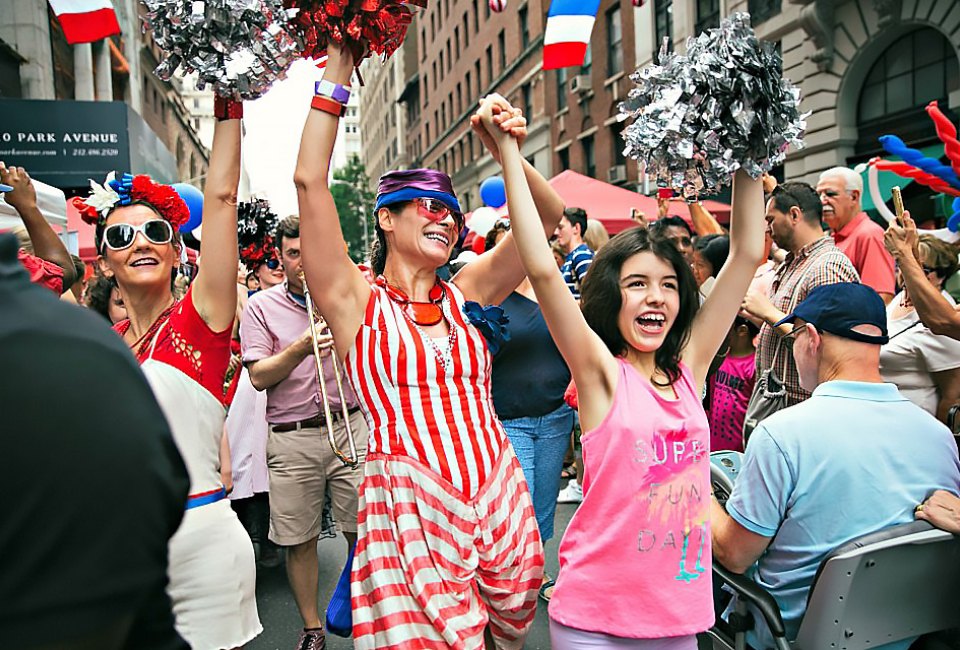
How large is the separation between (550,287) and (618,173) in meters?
19.4

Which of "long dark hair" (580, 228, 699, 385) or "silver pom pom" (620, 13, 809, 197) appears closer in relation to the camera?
"silver pom pom" (620, 13, 809, 197)

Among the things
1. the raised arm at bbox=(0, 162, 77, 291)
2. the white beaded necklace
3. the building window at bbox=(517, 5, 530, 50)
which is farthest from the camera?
the building window at bbox=(517, 5, 530, 50)

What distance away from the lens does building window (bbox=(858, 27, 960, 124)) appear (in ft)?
35.6

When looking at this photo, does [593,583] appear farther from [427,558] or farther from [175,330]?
[175,330]

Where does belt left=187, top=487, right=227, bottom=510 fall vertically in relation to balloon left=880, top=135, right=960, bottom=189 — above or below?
below

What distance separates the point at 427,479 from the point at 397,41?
1.16 meters

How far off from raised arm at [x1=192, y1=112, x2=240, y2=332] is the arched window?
11.5 m

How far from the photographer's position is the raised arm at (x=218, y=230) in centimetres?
208

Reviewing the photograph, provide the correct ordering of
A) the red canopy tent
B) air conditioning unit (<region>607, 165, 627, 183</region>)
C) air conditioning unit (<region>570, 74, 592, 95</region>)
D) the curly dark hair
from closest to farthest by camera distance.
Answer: the curly dark hair → the red canopy tent → air conditioning unit (<region>607, 165, 627, 183</region>) → air conditioning unit (<region>570, 74, 592, 95</region>)

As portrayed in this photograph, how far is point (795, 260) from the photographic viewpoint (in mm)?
4199

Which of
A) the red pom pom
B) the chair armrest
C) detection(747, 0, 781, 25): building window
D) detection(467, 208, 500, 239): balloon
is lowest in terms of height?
the chair armrest

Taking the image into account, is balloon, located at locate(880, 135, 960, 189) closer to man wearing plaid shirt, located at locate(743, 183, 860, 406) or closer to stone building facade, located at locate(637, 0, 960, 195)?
man wearing plaid shirt, located at locate(743, 183, 860, 406)

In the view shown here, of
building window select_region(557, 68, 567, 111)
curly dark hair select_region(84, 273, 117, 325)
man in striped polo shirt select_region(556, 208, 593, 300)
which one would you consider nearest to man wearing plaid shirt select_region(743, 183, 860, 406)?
man in striped polo shirt select_region(556, 208, 593, 300)

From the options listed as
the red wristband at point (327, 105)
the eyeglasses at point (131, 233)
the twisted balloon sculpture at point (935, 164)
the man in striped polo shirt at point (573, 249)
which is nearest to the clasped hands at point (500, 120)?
the red wristband at point (327, 105)
